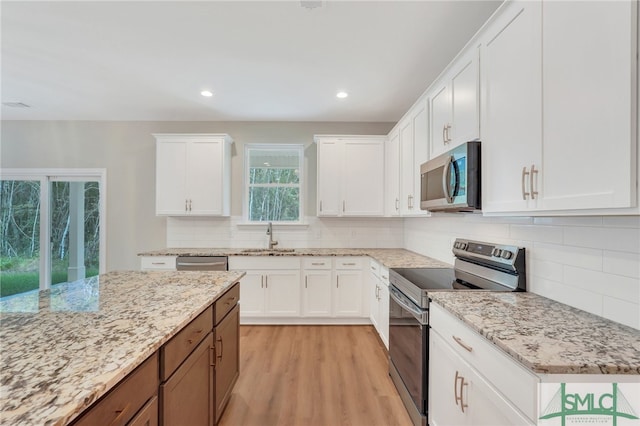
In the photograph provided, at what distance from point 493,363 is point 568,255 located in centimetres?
78

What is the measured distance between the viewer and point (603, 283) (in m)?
1.28

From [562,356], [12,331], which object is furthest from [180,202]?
[562,356]

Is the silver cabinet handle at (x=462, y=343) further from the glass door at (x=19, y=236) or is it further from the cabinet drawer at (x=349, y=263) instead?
the glass door at (x=19, y=236)

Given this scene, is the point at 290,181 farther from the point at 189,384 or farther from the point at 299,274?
the point at 189,384

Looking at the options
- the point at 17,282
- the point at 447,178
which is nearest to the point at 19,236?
the point at 17,282

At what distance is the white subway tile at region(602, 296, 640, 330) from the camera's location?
115 centimetres

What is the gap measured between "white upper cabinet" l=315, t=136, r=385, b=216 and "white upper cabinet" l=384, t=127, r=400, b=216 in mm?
64

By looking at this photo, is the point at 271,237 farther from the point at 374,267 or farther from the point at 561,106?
the point at 561,106

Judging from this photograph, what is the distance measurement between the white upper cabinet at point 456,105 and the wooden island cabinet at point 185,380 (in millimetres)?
1864

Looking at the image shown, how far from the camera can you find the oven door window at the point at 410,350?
172cm

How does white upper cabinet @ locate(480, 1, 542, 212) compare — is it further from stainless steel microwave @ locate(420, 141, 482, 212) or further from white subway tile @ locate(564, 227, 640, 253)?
white subway tile @ locate(564, 227, 640, 253)

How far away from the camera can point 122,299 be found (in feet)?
4.78

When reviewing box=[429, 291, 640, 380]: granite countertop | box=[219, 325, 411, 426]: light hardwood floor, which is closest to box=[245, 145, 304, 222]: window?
box=[219, 325, 411, 426]: light hardwood floor

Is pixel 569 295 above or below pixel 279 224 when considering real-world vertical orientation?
below
